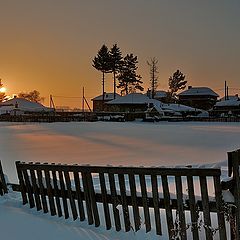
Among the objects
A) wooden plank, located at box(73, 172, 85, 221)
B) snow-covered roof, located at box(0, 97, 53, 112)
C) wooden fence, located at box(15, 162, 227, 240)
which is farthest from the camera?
snow-covered roof, located at box(0, 97, 53, 112)

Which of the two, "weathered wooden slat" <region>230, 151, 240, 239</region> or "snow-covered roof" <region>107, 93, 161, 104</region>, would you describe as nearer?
"weathered wooden slat" <region>230, 151, 240, 239</region>

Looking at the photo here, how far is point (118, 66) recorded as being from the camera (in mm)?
84125

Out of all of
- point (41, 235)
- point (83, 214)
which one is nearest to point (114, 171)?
point (83, 214)

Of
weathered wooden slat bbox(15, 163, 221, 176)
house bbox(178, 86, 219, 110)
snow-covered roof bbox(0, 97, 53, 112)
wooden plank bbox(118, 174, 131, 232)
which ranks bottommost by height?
wooden plank bbox(118, 174, 131, 232)

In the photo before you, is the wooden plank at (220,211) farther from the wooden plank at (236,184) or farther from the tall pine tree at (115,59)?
the tall pine tree at (115,59)

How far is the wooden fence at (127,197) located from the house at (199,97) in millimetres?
77965

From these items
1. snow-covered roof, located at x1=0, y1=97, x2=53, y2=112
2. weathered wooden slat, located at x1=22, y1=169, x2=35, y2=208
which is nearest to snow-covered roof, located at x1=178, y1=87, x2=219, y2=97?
snow-covered roof, located at x1=0, y1=97, x2=53, y2=112

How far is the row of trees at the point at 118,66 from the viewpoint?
271ft

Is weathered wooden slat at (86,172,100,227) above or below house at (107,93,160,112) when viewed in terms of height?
below

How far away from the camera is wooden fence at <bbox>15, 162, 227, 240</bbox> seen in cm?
434

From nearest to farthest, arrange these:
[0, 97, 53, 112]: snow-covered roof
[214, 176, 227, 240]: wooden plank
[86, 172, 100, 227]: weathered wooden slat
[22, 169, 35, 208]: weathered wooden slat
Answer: [214, 176, 227, 240]: wooden plank → [86, 172, 100, 227]: weathered wooden slat → [22, 169, 35, 208]: weathered wooden slat → [0, 97, 53, 112]: snow-covered roof

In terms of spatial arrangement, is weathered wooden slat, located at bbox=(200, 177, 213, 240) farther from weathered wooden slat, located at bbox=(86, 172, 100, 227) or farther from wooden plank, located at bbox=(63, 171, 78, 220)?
wooden plank, located at bbox=(63, 171, 78, 220)

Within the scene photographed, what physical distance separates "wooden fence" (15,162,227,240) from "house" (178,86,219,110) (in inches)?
3070

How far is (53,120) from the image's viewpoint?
54500 millimetres
